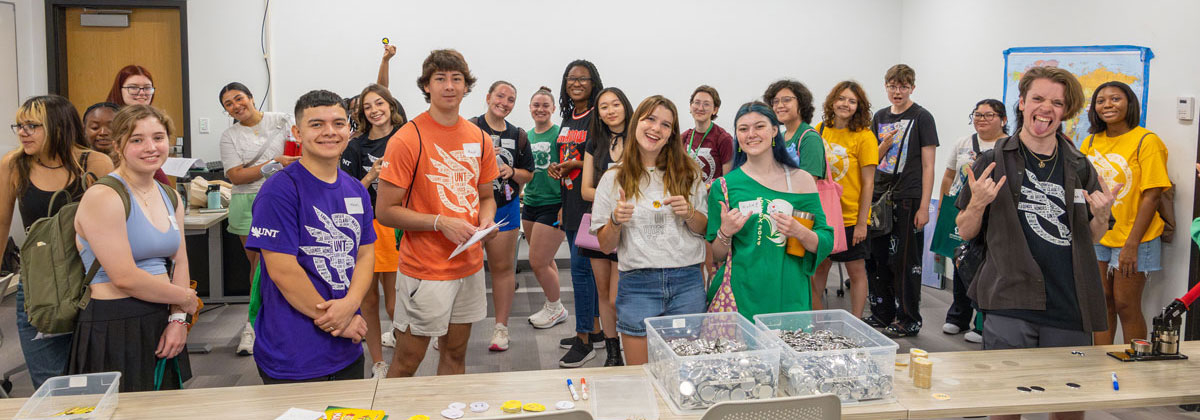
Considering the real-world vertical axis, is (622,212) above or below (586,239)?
above

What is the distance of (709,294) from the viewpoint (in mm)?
2629

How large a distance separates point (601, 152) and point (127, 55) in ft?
16.1

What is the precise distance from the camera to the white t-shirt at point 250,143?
13.9 feet

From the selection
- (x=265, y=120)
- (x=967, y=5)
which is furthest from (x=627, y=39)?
(x=265, y=120)

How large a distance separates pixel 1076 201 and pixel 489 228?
1.87 meters

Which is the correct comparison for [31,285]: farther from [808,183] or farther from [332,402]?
[808,183]

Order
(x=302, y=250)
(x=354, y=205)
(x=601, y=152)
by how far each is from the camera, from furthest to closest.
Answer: (x=601, y=152) → (x=354, y=205) → (x=302, y=250)

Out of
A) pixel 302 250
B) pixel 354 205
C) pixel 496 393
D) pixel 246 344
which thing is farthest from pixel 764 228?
pixel 246 344

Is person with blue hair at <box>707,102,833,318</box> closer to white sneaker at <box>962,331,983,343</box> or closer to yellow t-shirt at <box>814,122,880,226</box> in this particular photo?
yellow t-shirt at <box>814,122,880,226</box>

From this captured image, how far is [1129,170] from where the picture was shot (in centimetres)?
360

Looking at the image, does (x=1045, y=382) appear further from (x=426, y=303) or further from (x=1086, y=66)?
(x=1086, y=66)

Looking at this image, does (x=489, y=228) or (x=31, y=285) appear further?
(x=489, y=228)

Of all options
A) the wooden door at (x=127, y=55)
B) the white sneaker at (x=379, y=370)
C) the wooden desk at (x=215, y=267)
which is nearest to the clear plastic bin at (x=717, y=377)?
the white sneaker at (x=379, y=370)

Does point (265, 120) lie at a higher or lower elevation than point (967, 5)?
lower
